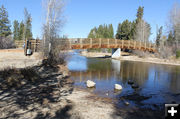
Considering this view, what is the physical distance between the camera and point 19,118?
568 cm

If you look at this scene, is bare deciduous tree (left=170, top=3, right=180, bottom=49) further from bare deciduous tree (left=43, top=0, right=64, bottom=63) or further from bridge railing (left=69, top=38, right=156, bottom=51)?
bare deciduous tree (left=43, top=0, right=64, bottom=63)

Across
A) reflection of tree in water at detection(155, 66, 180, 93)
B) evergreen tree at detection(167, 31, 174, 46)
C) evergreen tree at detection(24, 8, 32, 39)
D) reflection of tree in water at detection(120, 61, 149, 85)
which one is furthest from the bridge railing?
evergreen tree at detection(24, 8, 32, 39)

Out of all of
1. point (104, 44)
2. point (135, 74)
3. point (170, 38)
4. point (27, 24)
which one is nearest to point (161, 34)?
point (170, 38)

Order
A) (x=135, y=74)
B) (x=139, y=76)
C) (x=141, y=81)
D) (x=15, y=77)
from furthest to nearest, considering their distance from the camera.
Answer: (x=135, y=74) < (x=139, y=76) < (x=141, y=81) < (x=15, y=77)

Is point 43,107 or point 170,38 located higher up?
point 170,38

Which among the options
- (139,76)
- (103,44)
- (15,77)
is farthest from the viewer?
(103,44)

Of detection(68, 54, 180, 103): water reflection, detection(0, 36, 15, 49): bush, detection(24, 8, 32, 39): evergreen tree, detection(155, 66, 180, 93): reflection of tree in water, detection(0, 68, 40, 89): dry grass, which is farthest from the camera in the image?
detection(24, 8, 32, 39): evergreen tree

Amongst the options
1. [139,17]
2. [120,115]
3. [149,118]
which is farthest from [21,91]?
[139,17]

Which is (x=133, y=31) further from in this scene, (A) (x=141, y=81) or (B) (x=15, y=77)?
(B) (x=15, y=77)

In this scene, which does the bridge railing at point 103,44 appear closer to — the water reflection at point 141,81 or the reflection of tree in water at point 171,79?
the water reflection at point 141,81

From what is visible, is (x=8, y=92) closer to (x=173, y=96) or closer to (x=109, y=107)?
(x=109, y=107)

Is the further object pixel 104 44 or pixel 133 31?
pixel 133 31

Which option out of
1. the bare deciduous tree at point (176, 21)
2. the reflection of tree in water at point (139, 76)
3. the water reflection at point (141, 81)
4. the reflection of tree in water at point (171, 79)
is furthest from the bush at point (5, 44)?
the bare deciduous tree at point (176, 21)

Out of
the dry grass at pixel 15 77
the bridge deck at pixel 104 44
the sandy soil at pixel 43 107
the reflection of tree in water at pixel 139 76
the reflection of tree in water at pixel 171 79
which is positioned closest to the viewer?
the sandy soil at pixel 43 107
